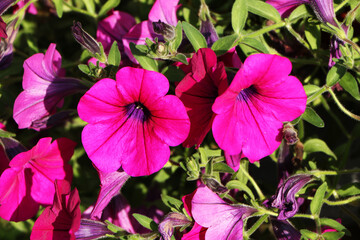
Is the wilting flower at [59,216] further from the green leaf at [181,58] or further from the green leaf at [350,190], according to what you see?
the green leaf at [350,190]

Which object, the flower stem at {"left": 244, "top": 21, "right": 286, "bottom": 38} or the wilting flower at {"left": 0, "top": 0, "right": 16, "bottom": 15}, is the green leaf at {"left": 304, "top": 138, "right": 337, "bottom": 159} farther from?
the wilting flower at {"left": 0, "top": 0, "right": 16, "bottom": 15}

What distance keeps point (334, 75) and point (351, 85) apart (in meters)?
0.07

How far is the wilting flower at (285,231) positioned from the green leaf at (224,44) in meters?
0.47

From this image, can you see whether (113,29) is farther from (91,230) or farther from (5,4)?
(91,230)

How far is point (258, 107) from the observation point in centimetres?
101

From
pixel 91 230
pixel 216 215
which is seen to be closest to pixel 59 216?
pixel 91 230

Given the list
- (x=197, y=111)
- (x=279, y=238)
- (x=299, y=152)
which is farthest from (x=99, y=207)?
(x=299, y=152)

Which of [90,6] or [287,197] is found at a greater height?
[90,6]

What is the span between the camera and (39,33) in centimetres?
171

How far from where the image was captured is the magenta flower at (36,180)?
3.88 feet

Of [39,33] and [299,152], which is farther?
[39,33]

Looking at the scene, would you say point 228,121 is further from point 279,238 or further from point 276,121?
point 279,238

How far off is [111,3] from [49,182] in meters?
0.57

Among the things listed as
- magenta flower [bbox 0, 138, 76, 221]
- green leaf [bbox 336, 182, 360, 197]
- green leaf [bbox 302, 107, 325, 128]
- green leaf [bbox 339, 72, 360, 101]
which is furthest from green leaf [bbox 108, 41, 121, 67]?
green leaf [bbox 336, 182, 360, 197]
